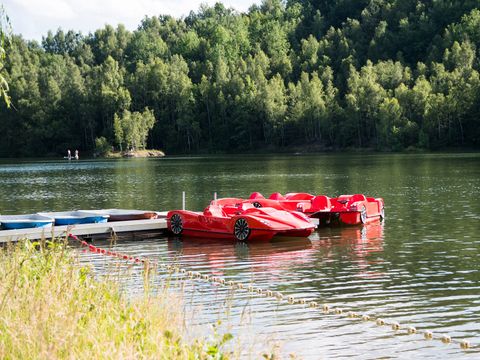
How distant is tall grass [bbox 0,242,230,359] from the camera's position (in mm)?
7719

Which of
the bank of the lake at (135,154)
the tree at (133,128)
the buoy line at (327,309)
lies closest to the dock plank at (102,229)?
the buoy line at (327,309)

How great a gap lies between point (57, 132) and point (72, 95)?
349 inches

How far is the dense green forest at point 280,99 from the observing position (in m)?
131

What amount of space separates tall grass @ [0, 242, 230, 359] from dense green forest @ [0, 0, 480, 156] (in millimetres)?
120064

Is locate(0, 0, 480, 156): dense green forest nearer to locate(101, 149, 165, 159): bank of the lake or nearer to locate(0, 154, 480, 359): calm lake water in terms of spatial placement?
locate(101, 149, 165, 159): bank of the lake

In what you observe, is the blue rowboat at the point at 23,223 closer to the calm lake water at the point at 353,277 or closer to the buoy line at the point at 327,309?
the calm lake water at the point at 353,277

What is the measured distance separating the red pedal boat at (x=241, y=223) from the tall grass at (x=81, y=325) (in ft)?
44.0

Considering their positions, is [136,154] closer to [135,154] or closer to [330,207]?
[135,154]

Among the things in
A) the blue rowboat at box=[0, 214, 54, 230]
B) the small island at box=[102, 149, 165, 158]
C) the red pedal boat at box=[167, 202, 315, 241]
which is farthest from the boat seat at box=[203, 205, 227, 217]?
the small island at box=[102, 149, 165, 158]

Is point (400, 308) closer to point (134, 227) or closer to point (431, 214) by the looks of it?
point (134, 227)

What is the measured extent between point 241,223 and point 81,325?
1621 cm

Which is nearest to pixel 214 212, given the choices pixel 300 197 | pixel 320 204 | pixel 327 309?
pixel 320 204

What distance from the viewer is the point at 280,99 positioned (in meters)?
152

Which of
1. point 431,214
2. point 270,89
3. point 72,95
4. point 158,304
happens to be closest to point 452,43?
point 270,89
